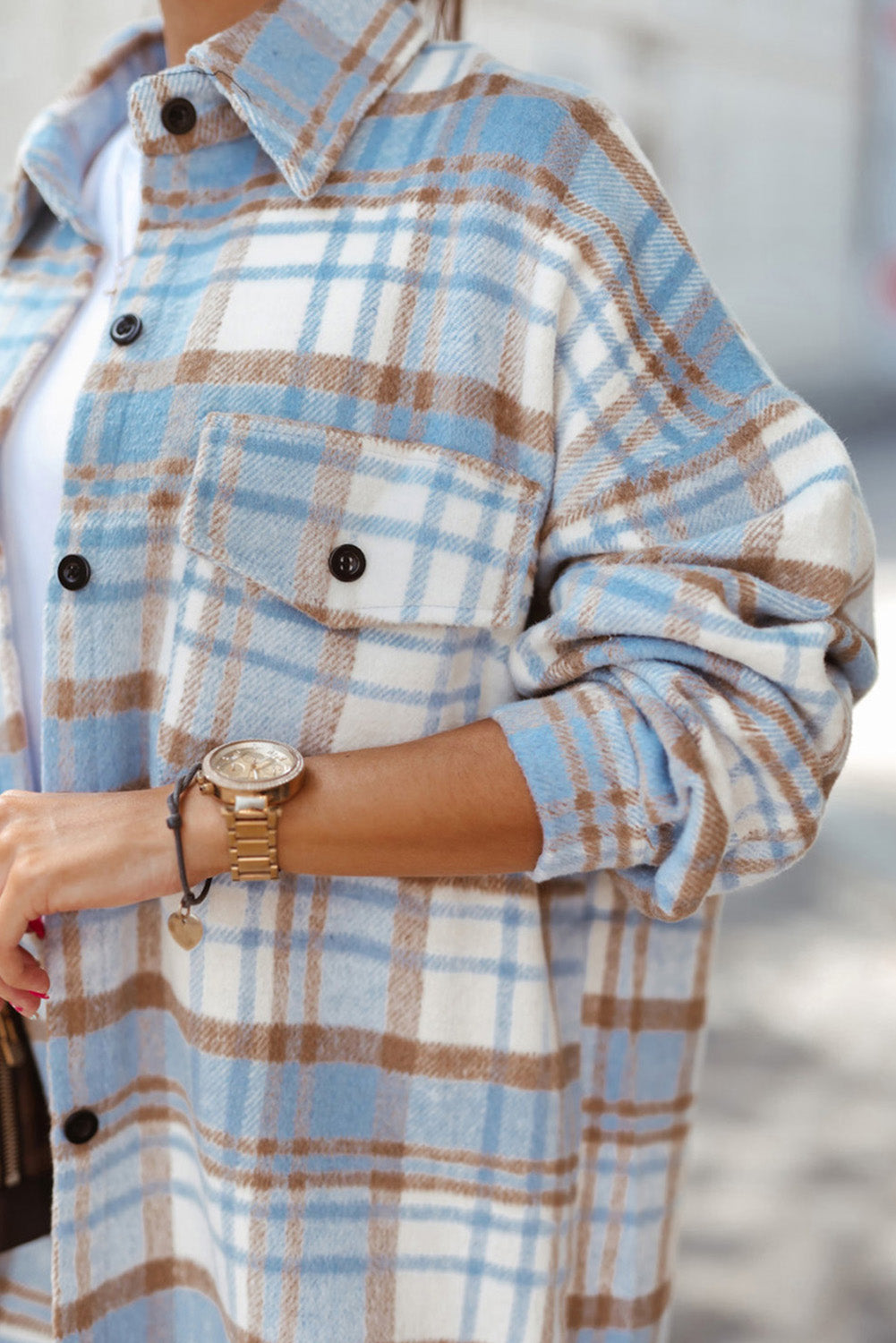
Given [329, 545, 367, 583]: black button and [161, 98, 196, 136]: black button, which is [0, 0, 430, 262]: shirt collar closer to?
[161, 98, 196, 136]: black button

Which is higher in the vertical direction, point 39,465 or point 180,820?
point 39,465

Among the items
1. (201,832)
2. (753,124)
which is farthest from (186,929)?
(753,124)

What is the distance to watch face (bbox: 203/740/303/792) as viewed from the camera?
0.69 meters

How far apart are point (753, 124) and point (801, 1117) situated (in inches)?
127

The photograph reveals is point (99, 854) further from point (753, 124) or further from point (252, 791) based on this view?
point (753, 124)

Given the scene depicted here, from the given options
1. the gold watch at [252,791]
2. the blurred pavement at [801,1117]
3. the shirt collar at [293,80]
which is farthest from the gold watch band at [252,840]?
the blurred pavement at [801,1117]

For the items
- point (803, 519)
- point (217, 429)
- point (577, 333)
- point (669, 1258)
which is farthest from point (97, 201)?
point (669, 1258)

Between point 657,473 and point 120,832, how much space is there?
1.26 ft

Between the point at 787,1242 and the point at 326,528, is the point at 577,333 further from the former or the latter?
the point at 787,1242

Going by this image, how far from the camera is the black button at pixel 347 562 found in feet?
2.40

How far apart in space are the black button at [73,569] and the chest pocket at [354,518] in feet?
0.24

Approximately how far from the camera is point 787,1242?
1950mm

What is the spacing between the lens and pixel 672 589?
68 centimetres

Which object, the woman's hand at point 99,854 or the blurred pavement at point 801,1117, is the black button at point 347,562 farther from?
the blurred pavement at point 801,1117
